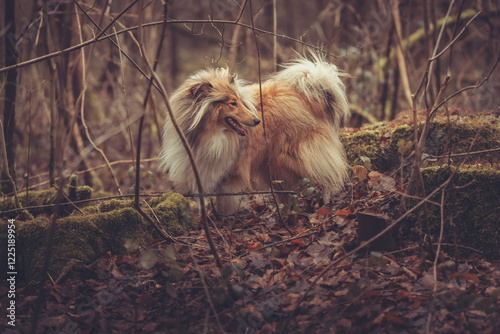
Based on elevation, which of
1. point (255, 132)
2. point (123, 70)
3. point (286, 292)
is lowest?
point (286, 292)

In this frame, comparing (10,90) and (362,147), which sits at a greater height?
(10,90)

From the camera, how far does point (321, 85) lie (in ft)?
14.6

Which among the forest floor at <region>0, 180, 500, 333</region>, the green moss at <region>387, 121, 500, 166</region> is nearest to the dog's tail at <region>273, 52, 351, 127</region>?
the green moss at <region>387, 121, 500, 166</region>

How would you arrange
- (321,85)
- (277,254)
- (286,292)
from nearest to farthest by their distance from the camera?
(286,292)
(277,254)
(321,85)

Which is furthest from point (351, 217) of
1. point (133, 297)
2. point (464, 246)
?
point (133, 297)

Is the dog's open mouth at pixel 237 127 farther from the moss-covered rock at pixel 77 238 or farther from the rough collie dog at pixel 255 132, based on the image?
the moss-covered rock at pixel 77 238

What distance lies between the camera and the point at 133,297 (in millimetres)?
2883

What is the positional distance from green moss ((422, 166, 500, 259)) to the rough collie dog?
4.66 feet

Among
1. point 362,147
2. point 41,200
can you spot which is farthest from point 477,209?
point 41,200

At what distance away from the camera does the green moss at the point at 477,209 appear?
296cm

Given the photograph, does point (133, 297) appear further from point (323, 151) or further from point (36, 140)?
point (36, 140)

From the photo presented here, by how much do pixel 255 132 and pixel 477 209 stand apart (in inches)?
83.6

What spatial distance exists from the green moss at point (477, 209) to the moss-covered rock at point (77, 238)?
235cm

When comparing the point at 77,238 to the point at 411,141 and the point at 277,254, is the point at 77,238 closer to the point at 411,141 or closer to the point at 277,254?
the point at 277,254
